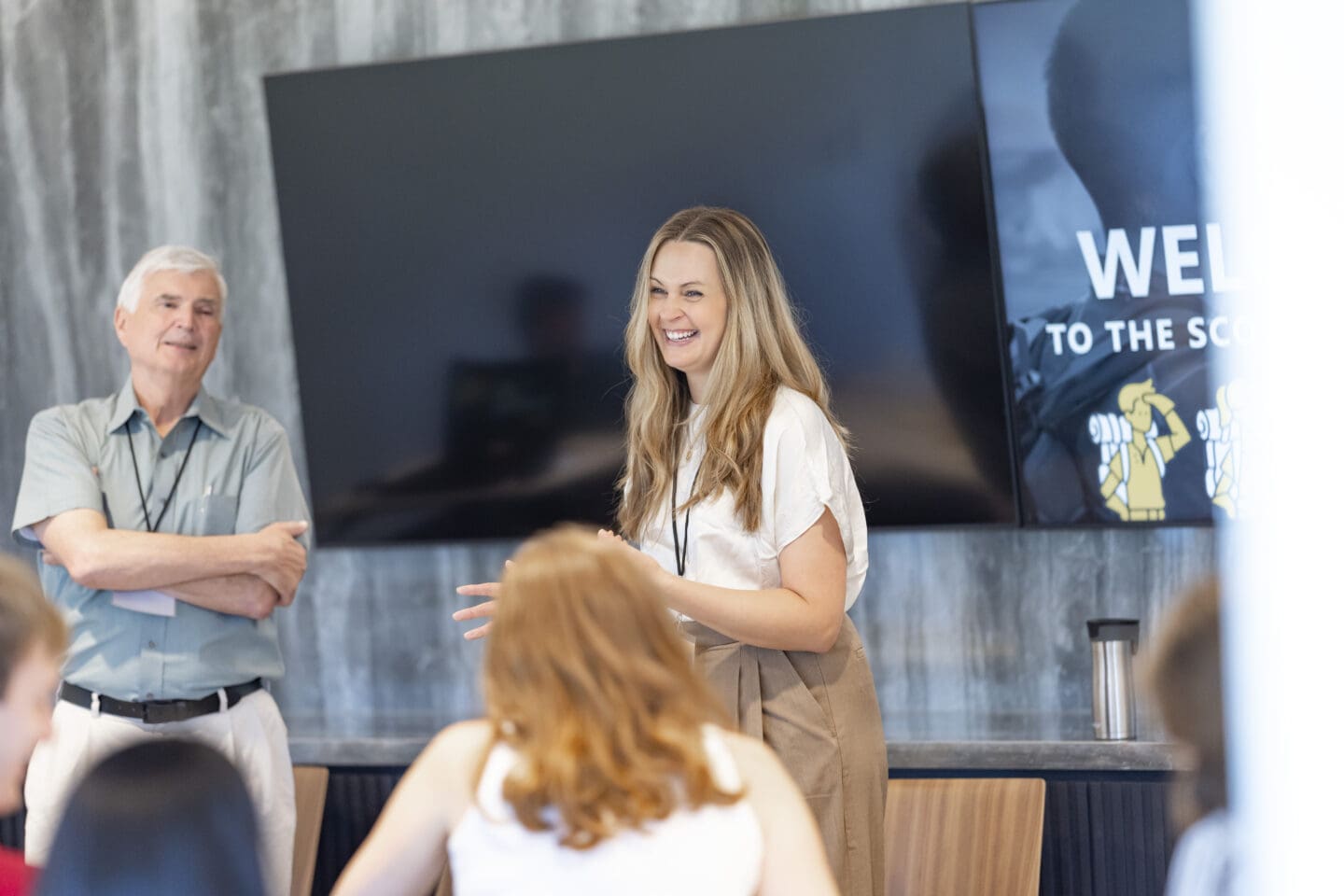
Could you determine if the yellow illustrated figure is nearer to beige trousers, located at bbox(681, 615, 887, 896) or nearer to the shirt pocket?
beige trousers, located at bbox(681, 615, 887, 896)

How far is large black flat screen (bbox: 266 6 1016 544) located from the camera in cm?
354

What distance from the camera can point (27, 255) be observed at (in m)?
4.46

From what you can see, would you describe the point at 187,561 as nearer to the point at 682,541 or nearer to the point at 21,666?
the point at 682,541

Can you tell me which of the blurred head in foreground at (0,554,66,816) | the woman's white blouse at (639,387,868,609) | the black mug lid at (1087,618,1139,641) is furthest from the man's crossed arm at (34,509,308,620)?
the black mug lid at (1087,618,1139,641)

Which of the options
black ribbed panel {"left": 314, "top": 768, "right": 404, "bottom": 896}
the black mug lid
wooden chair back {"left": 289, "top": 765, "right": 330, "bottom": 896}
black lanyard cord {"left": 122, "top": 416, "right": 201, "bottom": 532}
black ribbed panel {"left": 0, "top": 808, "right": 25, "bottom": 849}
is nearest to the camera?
black lanyard cord {"left": 122, "top": 416, "right": 201, "bottom": 532}

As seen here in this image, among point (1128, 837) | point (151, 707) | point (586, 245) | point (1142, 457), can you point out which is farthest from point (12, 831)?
point (1142, 457)

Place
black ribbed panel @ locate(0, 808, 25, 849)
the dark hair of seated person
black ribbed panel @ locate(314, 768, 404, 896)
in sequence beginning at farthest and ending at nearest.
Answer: black ribbed panel @ locate(0, 808, 25, 849)
black ribbed panel @ locate(314, 768, 404, 896)
the dark hair of seated person

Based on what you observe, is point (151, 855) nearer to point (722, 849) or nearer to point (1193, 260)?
point (722, 849)

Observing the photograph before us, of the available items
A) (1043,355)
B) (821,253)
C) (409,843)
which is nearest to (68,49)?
(821,253)

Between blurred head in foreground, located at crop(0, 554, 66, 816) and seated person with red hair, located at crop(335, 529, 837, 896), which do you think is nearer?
seated person with red hair, located at crop(335, 529, 837, 896)

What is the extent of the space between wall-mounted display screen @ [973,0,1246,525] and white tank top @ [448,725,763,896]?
2213 mm

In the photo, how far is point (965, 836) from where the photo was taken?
3236 mm

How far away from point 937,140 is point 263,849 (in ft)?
8.86

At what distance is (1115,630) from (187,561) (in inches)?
77.2
